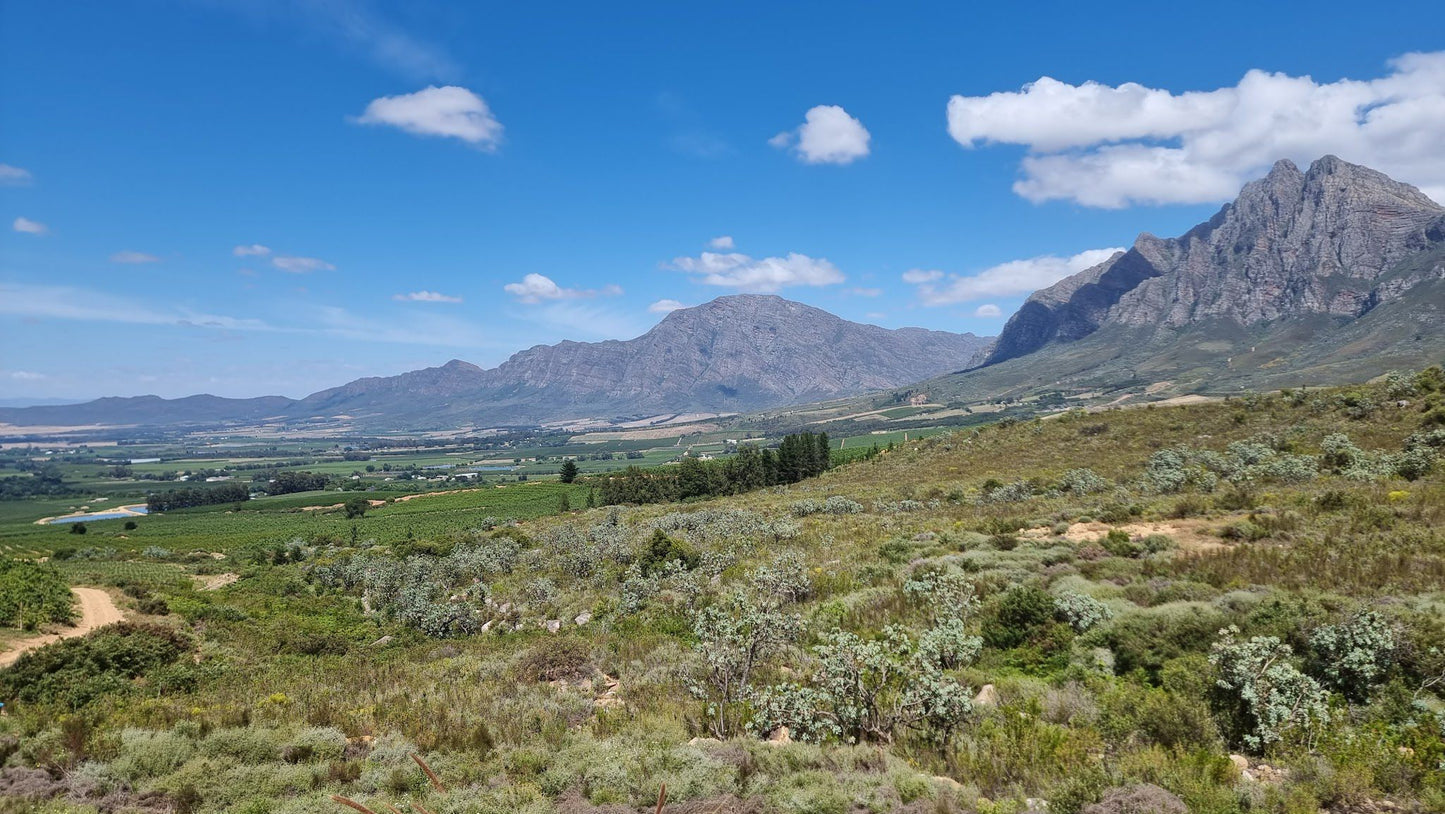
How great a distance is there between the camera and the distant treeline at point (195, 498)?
13488 centimetres

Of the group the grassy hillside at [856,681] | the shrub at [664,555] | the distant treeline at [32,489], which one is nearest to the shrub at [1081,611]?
the grassy hillside at [856,681]

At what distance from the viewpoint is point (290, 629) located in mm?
24875

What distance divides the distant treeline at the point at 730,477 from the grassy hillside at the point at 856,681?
64.7 m

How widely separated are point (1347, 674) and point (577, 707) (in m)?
12.9

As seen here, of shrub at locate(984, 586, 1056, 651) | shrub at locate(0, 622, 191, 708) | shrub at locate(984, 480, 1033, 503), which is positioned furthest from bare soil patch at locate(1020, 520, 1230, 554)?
shrub at locate(0, 622, 191, 708)

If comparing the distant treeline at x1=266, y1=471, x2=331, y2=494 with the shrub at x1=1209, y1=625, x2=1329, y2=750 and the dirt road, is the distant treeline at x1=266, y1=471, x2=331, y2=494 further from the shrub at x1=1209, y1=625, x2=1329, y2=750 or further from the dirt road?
the shrub at x1=1209, y1=625, x2=1329, y2=750

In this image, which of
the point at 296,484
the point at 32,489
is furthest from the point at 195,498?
the point at 32,489

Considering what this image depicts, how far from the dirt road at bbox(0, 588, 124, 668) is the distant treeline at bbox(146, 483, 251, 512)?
14075 centimetres

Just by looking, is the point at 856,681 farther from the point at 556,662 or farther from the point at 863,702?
the point at 556,662

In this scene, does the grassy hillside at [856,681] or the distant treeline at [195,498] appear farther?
the distant treeline at [195,498]

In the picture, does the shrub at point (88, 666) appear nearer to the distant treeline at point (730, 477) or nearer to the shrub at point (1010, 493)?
the shrub at point (1010, 493)

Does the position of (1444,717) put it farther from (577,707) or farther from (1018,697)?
(577,707)

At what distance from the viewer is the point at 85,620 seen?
22.1 metres

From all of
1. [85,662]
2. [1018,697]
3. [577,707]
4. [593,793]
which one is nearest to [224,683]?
[85,662]
